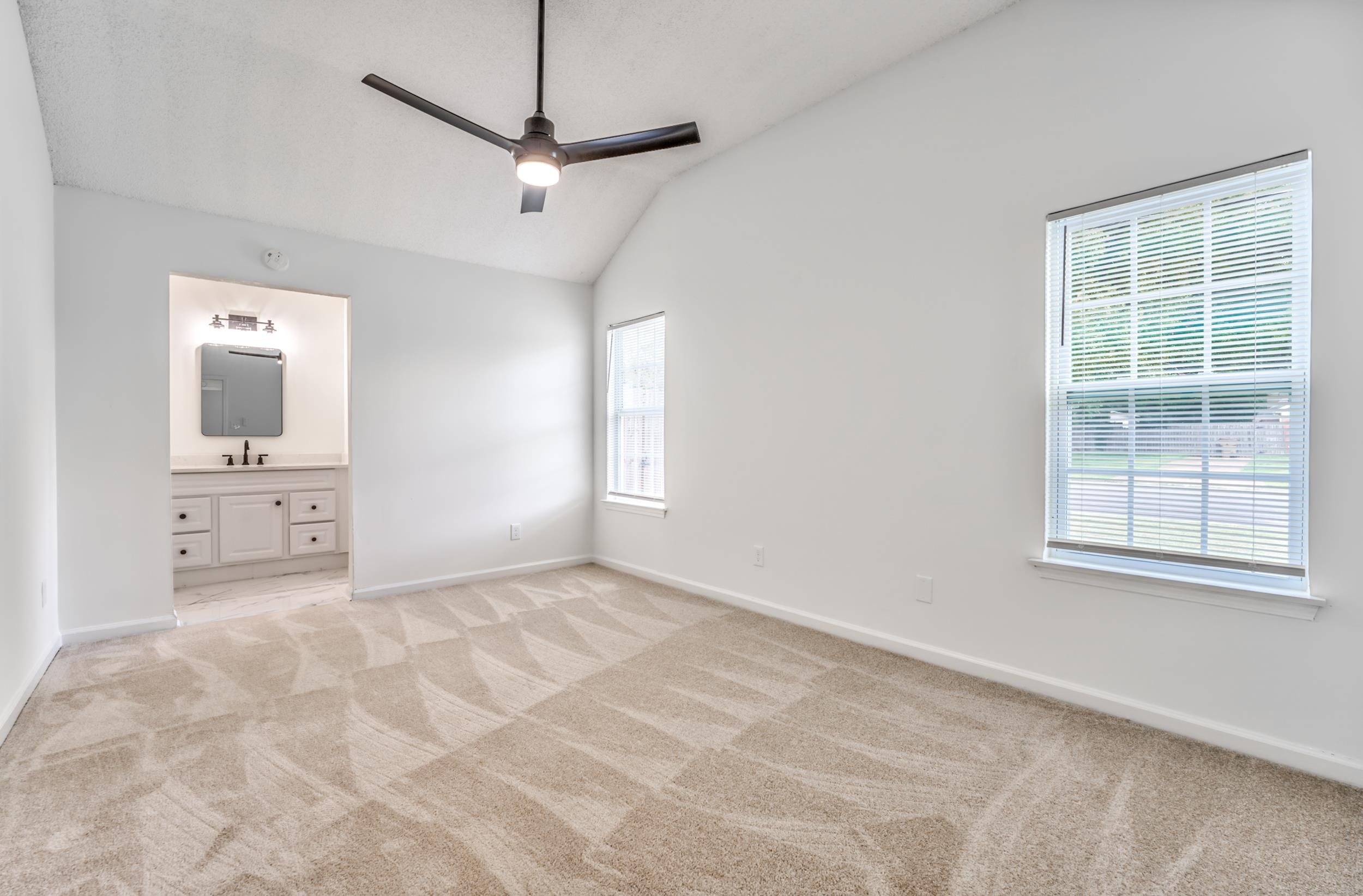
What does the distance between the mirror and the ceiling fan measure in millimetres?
3430

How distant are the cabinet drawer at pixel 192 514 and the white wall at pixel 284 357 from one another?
551 mm

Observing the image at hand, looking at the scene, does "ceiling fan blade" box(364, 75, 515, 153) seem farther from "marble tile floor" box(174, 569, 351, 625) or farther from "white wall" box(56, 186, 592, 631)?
"marble tile floor" box(174, 569, 351, 625)

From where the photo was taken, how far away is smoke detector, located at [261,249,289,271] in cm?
373

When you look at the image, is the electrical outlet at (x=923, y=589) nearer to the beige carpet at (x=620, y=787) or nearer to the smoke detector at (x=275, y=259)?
the beige carpet at (x=620, y=787)

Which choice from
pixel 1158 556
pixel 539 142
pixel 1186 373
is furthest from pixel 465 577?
pixel 1186 373

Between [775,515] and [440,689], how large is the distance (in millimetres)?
2036

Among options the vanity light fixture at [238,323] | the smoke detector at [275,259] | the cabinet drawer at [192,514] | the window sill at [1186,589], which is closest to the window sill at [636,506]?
the window sill at [1186,589]

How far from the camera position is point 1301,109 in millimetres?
1973

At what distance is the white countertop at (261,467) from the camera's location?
436 centimetres

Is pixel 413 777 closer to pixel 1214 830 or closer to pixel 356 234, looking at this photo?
pixel 1214 830

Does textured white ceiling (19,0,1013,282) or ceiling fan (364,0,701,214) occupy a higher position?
textured white ceiling (19,0,1013,282)

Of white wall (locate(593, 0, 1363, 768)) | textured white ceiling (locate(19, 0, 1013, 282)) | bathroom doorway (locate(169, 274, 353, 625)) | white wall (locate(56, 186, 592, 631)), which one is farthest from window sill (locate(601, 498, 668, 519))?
textured white ceiling (locate(19, 0, 1013, 282))

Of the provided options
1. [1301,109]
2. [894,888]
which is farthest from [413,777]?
[1301,109]

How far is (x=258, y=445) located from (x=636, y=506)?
3.36m
